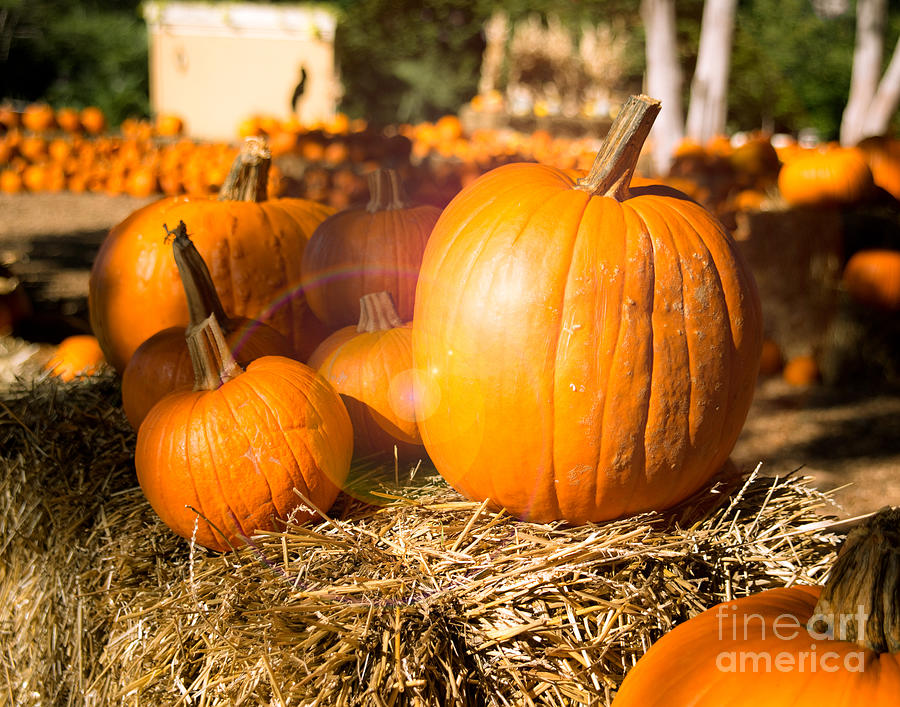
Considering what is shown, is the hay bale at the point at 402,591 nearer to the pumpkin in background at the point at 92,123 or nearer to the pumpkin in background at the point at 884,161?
the pumpkin in background at the point at 884,161

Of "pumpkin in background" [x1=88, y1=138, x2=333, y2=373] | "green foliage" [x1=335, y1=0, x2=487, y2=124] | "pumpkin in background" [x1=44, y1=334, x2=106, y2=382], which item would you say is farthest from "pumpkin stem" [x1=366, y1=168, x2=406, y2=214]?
"green foliage" [x1=335, y1=0, x2=487, y2=124]

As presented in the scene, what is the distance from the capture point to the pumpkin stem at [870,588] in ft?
3.48

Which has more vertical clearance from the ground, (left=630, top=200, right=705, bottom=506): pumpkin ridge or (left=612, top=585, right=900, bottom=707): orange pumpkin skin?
(left=630, top=200, right=705, bottom=506): pumpkin ridge

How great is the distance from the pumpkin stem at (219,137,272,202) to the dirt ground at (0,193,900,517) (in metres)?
2.00

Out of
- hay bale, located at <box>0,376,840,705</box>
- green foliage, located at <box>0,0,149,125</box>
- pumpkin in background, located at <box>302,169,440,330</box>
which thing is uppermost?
green foliage, located at <box>0,0,149,125</box>

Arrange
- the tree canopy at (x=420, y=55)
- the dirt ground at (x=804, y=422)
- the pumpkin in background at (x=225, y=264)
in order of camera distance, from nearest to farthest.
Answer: the pumpkin in background at (x=225, y=264)
the dirt ground at (x=804, y=422)
the tree canopy at (x=420, y=55)

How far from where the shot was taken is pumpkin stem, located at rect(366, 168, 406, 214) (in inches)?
86.5

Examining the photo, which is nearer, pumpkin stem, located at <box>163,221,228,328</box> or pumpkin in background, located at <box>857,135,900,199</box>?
pumpkin stem, located at <box>163,221,228,328</box>

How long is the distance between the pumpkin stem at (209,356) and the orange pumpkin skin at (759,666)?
1051mm

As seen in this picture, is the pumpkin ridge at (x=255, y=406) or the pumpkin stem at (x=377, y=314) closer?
the pumpkin ridge at (x=255, y=406)

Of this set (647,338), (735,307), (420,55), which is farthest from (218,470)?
(420,55)

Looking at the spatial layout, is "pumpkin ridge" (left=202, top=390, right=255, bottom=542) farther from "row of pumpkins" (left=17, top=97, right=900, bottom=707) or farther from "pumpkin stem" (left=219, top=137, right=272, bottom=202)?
"pumpkin stem" (left=219, top=137, right=272, bottom=202)

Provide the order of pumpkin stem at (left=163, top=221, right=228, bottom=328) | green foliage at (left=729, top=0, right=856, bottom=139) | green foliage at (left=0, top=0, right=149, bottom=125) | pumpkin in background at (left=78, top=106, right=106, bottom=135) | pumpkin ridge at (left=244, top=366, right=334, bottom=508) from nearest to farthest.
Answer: pumpkin ridge at (left=244, top=366, right=334, bottom=508) < pumpkin stem at (left=163, top=221, right=228, bottom=328) < pumpkin in background at (left=78, top=106, right=106, bottom=135) < green foliage at (left=0, top=0, right=149, bottom=125) < green foliage at (left=729, top=0, right=856, bottom=139)

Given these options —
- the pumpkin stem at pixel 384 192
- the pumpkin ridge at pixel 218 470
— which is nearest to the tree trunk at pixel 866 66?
the pumpkin stem at pixel 384 192
